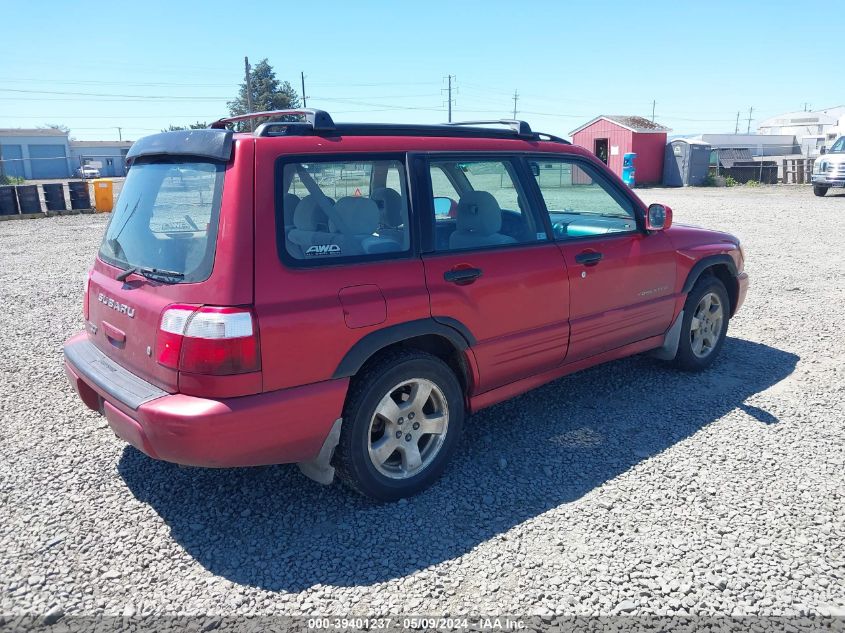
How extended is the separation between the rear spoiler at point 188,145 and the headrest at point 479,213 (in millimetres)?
1386

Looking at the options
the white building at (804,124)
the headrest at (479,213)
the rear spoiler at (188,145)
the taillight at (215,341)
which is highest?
the white building at (804,124)

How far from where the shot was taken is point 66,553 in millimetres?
2967

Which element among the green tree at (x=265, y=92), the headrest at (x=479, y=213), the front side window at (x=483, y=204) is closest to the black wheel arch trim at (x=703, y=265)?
the front side window at (x=483, y=204)

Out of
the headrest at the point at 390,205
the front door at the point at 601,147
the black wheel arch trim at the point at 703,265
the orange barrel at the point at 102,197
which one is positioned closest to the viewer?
the headrest at the point at 390,205

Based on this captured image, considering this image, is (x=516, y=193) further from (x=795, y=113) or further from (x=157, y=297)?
(x=795, y=113)

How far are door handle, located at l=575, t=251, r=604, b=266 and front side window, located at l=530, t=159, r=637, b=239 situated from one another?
13 centimetres

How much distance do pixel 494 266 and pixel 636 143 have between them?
3188cm

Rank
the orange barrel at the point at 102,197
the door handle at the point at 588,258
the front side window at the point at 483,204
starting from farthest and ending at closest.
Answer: the orange barrel at the point at 102,197 → the door handle at the point at 588,258 → the front side window at the point at 483,204

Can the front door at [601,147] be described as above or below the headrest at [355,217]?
above

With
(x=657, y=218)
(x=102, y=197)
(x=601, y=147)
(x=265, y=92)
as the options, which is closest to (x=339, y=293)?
(x=657, y=218)

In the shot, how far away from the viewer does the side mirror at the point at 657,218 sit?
4438 mm

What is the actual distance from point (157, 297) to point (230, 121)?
1.34 metres

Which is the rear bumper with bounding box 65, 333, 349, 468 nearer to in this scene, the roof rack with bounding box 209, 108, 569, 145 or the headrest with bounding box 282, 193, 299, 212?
the headrest with bounding box 282, 193, 299, 212

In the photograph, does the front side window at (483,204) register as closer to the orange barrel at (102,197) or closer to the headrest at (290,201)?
the headrest at (290,201)
